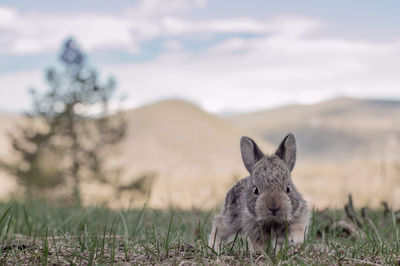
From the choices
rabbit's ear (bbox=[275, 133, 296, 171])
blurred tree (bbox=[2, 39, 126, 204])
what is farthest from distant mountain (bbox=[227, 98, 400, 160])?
rabbit's ear (bbox=[275, 133, 296, 171])

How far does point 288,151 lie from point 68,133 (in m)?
20.2

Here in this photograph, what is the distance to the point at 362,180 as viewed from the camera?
12656 millimetres

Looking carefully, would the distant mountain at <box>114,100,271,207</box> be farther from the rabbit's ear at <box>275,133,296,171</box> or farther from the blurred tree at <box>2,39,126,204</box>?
the rabbit's ear at <box>275,133,296,171</box>

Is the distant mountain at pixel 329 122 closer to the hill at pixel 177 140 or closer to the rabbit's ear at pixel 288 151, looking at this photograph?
the hill at pixel 177 140

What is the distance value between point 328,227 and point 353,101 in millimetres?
141438

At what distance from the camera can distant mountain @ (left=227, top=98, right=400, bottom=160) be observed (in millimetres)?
92812

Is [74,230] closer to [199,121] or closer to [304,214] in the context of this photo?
[304,214]

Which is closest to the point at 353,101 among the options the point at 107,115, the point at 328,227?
the point at 107,115

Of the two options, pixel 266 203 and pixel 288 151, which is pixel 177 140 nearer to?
pixel 288 151

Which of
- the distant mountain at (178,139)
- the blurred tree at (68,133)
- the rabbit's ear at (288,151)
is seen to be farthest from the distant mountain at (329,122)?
the rabbit's ear at (288,151)

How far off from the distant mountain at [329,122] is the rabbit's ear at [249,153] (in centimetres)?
6888

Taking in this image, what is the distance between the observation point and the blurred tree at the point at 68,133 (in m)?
22.5

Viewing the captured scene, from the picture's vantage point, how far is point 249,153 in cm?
436

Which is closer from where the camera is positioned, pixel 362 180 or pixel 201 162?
pixel 362 180
